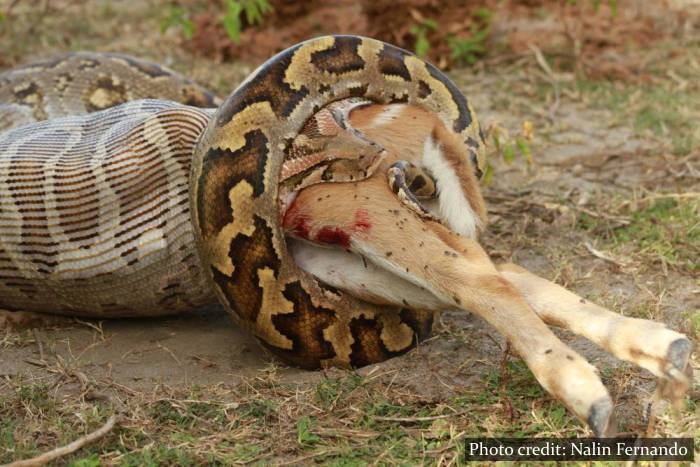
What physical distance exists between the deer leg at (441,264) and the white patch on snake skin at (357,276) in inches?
2.4

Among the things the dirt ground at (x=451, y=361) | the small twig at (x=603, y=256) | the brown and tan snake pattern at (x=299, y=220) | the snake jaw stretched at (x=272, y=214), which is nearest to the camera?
the dirt ground at (x=451, y=361)

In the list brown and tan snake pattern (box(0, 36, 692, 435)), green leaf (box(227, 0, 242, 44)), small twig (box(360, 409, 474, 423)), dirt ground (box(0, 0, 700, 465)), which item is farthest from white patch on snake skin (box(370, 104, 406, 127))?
green leaf (box(227, 0, 242, 44))

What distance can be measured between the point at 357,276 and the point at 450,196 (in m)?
0.63

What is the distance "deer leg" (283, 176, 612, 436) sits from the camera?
301cm

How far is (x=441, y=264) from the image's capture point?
3.47 m

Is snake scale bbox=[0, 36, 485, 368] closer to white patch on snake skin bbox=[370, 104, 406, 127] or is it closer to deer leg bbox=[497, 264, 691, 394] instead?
white patch on snake skin bbox=[370, 104, 406, 127]

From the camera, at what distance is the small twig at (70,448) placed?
299cm

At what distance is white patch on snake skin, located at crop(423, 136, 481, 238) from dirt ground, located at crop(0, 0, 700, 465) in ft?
2.18

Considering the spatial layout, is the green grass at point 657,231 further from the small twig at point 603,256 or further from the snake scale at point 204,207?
the snake scale at point 204,207

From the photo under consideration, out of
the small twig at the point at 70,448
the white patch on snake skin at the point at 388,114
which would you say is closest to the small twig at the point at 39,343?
the small twig at the point at 70,448

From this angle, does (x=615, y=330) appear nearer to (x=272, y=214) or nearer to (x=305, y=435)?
(x=305, y=435)

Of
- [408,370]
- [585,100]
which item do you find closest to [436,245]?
[408,370]

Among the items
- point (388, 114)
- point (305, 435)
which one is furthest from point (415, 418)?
point (388, 114)

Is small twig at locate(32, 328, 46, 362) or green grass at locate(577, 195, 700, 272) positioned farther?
green grass at locate(577, 195, 700, 272)
